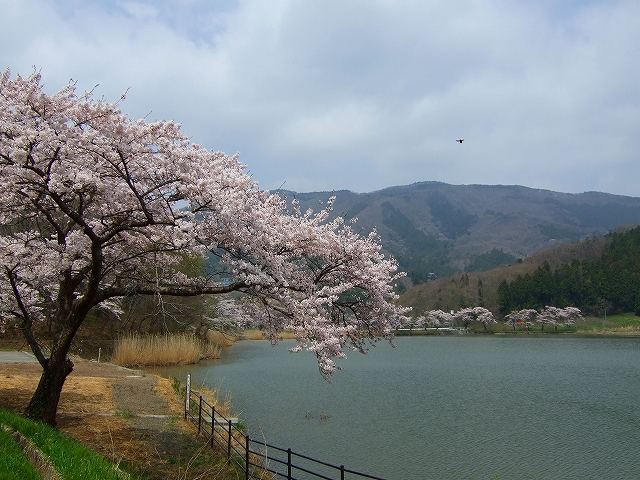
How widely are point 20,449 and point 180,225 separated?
11.5 ft

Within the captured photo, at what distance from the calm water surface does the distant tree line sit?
197 ft

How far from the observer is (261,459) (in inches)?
440

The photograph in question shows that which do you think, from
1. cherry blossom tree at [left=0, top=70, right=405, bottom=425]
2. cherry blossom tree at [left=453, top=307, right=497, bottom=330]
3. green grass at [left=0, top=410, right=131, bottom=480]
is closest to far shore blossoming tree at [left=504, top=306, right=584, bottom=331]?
cherry blossom tree at [left=453, top=307, right=497, bottom=330]

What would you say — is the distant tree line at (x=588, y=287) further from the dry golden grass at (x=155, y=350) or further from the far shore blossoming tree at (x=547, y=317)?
the dry golden grass at (x=155, y=350)

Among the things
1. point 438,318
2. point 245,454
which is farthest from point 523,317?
point 245,454

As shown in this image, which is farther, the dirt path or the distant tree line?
the distant tree line

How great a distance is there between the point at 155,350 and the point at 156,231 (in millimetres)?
20513

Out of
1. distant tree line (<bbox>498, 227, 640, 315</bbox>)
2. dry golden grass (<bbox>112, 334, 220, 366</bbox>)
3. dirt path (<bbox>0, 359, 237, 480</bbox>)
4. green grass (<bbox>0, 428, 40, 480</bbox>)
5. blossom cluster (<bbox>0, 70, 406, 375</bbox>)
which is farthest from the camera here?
distant tree line (<bbox>498, 227, 640, 315</bbox>)

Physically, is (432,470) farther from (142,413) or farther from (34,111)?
(34,111)

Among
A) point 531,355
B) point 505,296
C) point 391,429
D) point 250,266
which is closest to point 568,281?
point 505,296

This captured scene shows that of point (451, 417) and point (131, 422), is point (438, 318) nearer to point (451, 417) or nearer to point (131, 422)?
point (451, 417)

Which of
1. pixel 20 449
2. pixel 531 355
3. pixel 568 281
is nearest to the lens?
pixel 20 449

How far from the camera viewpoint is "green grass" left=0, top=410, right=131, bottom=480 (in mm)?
5949

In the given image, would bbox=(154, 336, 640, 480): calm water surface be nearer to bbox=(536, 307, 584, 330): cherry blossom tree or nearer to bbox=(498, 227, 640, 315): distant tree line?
bbox=(536, 307, 584, 330): cherry blossom tree
